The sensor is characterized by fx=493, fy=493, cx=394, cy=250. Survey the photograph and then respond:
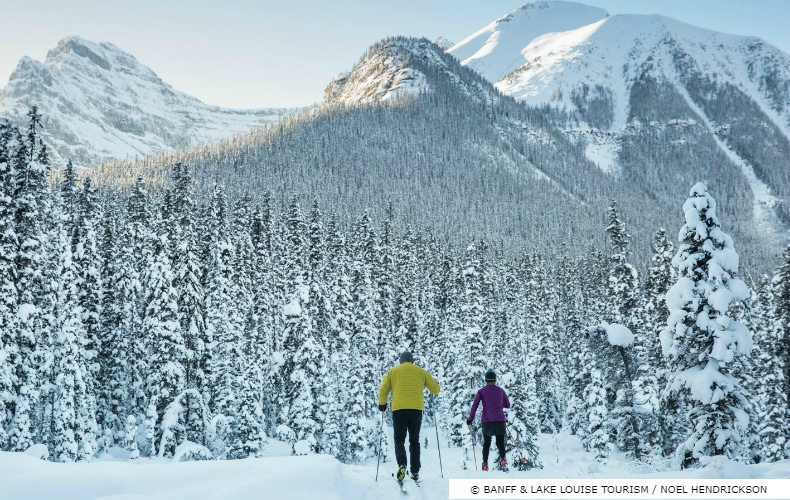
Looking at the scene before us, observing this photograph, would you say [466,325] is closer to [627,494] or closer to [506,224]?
[627,494]

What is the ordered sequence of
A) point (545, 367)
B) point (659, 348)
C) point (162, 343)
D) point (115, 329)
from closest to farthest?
1. point (162, 343)
2. point (659, 348)
3. point (115, 329)
4. point (545, 367)

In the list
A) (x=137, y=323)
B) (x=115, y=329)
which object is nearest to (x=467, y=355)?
(x=137, y=323)

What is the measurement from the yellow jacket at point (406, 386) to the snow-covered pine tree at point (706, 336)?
313 inches

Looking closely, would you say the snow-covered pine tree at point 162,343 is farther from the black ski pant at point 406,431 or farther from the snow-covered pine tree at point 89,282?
the black ski pant at point 406,431

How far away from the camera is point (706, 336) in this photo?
522 inches

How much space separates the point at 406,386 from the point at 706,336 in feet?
29.2

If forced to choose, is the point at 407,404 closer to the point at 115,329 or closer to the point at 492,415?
the point at 492,415

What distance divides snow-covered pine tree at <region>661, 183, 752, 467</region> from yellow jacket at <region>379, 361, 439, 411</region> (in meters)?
7.95

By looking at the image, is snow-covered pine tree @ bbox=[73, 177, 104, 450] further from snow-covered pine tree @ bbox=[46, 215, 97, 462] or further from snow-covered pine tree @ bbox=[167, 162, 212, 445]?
snow-covered pine tree @ bbox=[167, 162, 212, 445]

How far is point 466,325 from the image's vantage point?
1469 inches

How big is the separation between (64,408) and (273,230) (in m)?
27.8

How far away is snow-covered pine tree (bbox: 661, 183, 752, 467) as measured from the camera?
12.7 metres

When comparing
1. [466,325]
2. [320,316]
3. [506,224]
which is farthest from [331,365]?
[506,224]

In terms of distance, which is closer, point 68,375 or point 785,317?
point 68,375
